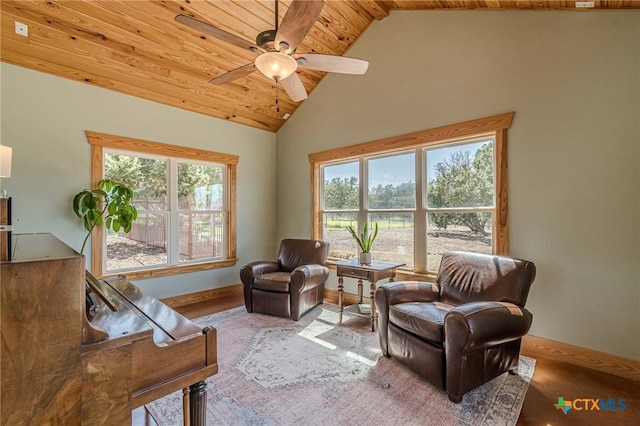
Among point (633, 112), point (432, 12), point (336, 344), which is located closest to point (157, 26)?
point (432, 12)

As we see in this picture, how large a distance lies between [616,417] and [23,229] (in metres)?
5.34

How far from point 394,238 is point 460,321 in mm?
2025

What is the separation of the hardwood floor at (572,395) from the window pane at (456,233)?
116 centimetres

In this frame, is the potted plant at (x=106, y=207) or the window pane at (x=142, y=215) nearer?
the potted plant at (x=106, y=207)

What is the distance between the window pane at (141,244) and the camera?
3.72 m

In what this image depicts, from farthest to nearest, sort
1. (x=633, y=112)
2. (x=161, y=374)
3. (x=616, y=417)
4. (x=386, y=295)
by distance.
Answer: (x=386, y=295), (x=633, y=112), (x=616, y=417), (x=161, y=374)

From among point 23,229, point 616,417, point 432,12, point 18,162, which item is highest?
point 432,12

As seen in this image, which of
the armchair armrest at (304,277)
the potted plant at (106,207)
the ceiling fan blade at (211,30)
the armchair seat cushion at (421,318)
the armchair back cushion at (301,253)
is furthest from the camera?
the armchair back cushion at (301,253)

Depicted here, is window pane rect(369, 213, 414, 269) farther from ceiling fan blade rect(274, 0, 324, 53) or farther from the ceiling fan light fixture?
ceiling fan blade rect(274, 0, 324, 53)

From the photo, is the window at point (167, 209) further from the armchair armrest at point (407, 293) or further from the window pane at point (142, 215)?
the armchair armrest at point (407, 293)

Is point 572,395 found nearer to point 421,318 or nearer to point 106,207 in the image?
point 421,318

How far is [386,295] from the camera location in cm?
259

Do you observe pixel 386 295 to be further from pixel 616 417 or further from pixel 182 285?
pixel 182 285

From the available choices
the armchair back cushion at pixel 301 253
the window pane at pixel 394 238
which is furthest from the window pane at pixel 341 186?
the armchair back cushion at pixel 301 253
